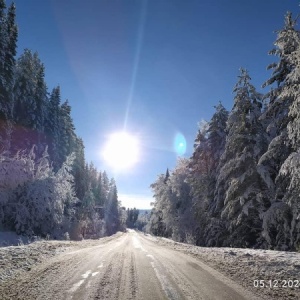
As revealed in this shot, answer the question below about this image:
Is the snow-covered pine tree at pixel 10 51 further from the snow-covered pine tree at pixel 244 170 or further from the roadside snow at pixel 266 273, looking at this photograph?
the roadside snow at pixel 266 273

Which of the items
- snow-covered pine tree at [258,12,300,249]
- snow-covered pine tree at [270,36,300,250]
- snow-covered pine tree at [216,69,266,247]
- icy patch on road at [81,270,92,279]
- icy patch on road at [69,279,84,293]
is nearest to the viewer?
icy patch on road at [69,279,84,293]

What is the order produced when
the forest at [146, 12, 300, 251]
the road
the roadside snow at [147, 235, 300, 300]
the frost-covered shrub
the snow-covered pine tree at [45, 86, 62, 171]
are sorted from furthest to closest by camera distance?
the snow-covered pine tree at [45, 86, 62, 171]
the frost-covered shrub
the forest at [146, 12, 300, 251]
the roadside snow at [147, 235, 300, 300]
the road

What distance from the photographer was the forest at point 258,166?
49.8 ft

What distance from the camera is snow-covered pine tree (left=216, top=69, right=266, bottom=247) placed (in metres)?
19.9

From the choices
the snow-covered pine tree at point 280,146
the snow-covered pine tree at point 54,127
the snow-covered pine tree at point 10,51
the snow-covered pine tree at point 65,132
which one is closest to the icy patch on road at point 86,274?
the snow-covered pine tree at point 280,146

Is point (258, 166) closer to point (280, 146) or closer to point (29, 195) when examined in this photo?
point (280, 146)

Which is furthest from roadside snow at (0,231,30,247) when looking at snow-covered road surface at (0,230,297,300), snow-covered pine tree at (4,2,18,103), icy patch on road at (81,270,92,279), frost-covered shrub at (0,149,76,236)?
icy patch on road at (81,270,92,279)

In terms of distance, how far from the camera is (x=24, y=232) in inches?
968

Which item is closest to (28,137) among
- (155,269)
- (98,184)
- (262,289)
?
(155,269)

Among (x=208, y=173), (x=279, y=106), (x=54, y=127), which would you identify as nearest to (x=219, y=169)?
(x=208, y=173)

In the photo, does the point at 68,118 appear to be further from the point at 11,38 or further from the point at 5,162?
the point at 5,162

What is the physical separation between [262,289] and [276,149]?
1133 cm

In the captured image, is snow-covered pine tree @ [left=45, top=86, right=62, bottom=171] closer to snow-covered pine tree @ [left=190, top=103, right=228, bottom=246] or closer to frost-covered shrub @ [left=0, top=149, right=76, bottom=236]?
frost-covered shrub @ [left=0, top=149, right=76, bottom=236]

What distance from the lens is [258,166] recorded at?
19266 millimetres
